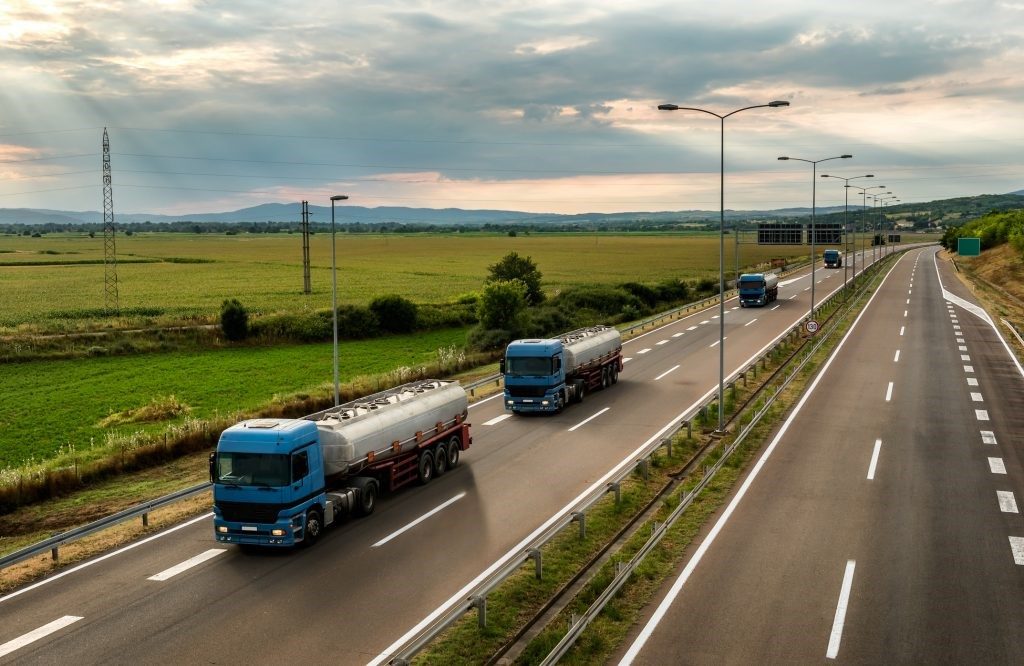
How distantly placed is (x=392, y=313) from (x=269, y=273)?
53.6 m

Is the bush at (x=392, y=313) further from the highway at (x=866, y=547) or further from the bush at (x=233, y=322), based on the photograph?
the highway at (x=866, y=547)

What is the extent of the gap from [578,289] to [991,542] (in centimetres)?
5561

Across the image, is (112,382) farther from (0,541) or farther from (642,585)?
(642,585)

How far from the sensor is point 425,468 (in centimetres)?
2334

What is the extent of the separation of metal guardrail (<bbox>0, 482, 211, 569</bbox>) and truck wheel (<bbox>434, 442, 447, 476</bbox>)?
5986 millimetres

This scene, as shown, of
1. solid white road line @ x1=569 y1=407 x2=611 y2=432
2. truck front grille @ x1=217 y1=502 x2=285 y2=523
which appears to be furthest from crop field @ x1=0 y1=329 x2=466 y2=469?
truck front grille @ x1=217 y1=502 x2=285 y2=523

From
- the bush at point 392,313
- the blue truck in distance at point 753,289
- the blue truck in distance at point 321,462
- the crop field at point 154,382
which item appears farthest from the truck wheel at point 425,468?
the blue truck in distance at point 753,289

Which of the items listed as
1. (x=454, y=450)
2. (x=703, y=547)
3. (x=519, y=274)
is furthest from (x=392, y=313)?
(x=703, y=547)

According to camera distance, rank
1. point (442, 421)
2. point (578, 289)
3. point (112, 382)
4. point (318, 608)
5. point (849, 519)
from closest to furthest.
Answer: point (318, 608), point (849, 519), point (442, 421), point (112, 382), point (578, 289)

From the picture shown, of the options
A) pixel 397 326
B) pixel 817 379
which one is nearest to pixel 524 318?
pixel 397 326

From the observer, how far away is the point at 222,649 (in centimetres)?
1354

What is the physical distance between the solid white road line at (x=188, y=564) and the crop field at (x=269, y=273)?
5121 cm

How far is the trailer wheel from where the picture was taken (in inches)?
978

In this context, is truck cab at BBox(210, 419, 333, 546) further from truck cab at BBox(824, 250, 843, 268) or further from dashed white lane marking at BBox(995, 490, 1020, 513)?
truck cab at BBox(824, 250, 843, 268)
